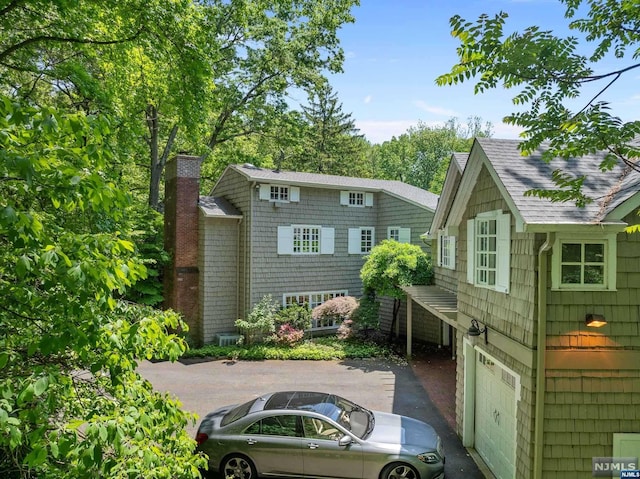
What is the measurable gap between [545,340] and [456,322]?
13.4 feet

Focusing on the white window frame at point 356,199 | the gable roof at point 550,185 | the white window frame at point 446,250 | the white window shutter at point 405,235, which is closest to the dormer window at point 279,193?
the white window frame at point 356,199

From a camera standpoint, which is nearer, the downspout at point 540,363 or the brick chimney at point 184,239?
the downspout at point 540,363

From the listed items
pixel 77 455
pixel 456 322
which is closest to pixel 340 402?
pixel 456 322

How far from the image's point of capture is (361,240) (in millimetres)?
20375

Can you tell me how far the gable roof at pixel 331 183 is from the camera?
1724 cm

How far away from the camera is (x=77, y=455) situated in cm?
259

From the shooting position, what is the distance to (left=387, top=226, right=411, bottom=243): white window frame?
63.9ft

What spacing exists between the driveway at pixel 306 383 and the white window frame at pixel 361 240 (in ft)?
20.8

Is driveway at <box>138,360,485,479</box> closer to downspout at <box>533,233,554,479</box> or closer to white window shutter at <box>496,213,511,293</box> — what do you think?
downspout at <box>533,233,554,479</box>

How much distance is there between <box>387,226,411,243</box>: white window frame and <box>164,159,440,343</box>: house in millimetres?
49

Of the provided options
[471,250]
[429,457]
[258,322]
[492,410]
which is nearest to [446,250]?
→ [471,250]

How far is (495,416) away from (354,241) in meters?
12.7

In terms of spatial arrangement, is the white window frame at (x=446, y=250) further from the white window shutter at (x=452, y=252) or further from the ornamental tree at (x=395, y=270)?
the ornamental tree at (x=395, y=270)

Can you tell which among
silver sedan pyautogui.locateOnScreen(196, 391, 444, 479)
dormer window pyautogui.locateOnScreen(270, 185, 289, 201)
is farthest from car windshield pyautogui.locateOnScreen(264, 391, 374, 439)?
dormer window pyautogui.locateOnScreen(270, 185, 289, 201)
